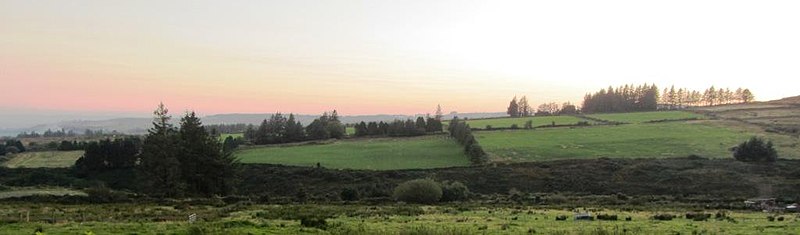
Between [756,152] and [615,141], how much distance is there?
2730 centimetres

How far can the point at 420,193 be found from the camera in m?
56.9

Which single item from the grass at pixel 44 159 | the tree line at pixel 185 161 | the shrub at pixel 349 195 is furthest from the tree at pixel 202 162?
the grass at pixel 44 159

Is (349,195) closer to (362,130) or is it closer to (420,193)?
(420,193)

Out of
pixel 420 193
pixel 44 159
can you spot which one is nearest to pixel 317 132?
pixel 44 159

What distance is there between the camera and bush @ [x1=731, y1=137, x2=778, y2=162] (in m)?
83.8

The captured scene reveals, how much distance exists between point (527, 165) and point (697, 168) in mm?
23760

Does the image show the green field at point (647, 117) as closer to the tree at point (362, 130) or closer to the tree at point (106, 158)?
the tree at point (362, 130)

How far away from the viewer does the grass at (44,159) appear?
107m

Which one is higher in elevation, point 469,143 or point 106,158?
point 469,143

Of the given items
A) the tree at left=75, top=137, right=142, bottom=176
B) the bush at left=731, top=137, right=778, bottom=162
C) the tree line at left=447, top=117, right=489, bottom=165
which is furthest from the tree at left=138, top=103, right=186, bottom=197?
the bush at left=731, top=137, right=778, bottom=162

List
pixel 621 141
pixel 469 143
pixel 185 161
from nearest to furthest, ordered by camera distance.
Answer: pixel 185 161
pixel 469 143
pixel 621 141

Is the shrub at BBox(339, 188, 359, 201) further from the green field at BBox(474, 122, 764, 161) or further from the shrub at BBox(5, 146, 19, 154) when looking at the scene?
the shrub at BBox(5, 146, 19, 154)

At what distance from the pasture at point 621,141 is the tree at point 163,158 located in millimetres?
51662

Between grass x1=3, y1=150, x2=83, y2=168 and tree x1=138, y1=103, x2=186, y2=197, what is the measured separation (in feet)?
160
